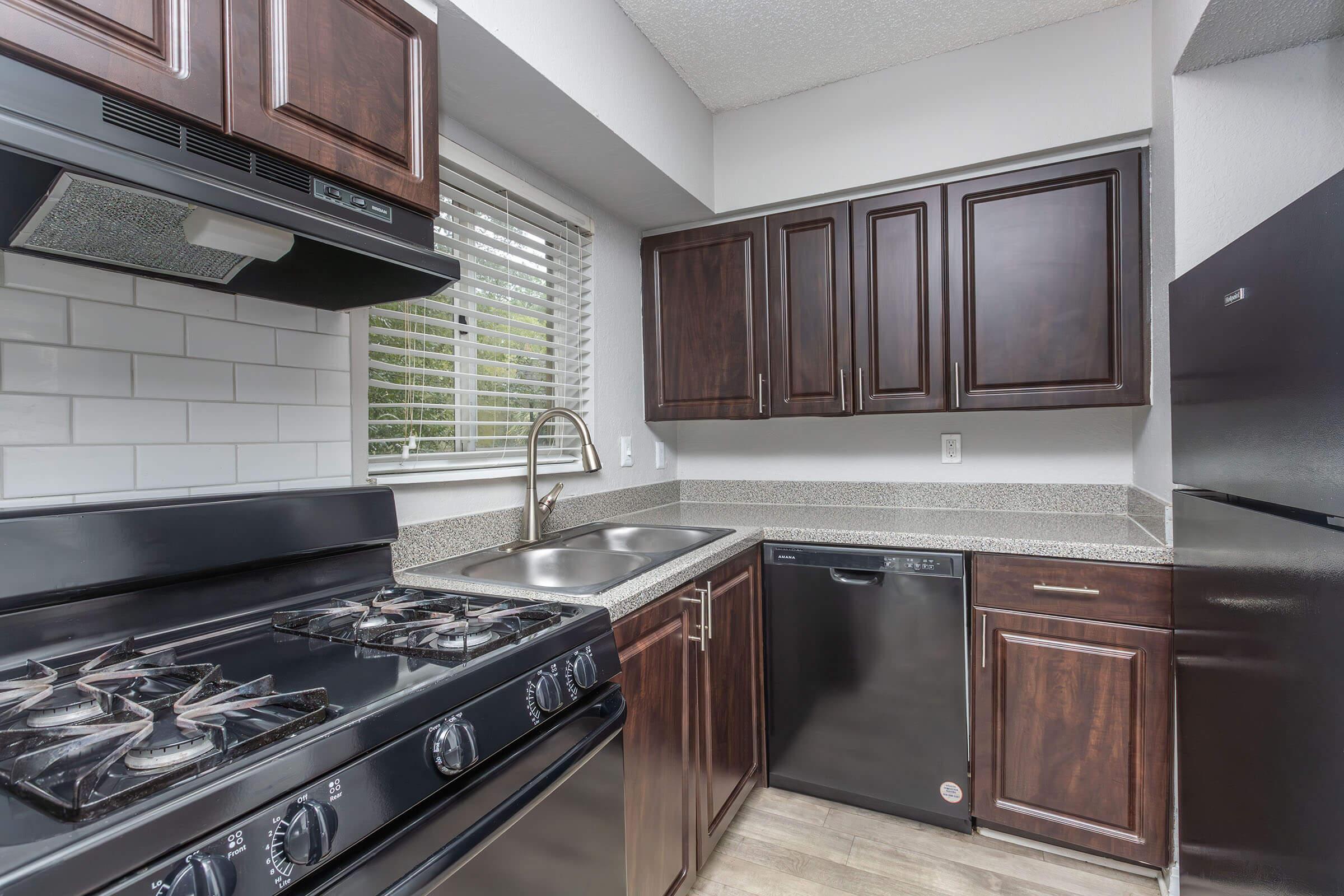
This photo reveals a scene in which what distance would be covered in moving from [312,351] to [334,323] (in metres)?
0.08

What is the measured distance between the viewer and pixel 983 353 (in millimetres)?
2105

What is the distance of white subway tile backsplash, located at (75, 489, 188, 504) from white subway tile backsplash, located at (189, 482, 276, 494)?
0.07ft

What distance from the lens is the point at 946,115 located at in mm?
2158

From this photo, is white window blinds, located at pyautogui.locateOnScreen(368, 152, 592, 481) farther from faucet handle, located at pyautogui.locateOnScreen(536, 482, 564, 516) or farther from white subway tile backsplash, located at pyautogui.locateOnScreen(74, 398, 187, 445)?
white subway tile backsplash, located at pyautogui.locateOnScreen(74, 398, 187, 445)

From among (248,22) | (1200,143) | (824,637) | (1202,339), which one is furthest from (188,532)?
(1200,143)

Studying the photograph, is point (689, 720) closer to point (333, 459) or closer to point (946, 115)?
point (333, 459)

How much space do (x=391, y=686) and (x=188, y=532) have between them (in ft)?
1.61

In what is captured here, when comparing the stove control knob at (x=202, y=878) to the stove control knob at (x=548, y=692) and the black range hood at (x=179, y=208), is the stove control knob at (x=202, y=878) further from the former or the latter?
the black range hood at (x=179, y=208)

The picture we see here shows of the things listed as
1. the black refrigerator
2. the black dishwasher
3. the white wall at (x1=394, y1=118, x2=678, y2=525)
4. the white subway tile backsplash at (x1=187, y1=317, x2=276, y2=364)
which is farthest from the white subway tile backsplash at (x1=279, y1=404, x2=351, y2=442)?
the black refrigerator

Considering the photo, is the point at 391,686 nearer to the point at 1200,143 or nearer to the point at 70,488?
the point at 70,488

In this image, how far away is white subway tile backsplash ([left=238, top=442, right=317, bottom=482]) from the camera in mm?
1198

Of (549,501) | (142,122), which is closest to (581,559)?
(549,501)

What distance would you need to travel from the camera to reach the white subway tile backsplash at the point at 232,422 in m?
1.13

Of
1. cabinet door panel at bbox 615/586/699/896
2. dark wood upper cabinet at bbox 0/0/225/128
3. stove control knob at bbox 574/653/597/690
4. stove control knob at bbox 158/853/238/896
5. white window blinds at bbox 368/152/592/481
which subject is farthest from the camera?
white window blinds at bbox 368/152/592/481
